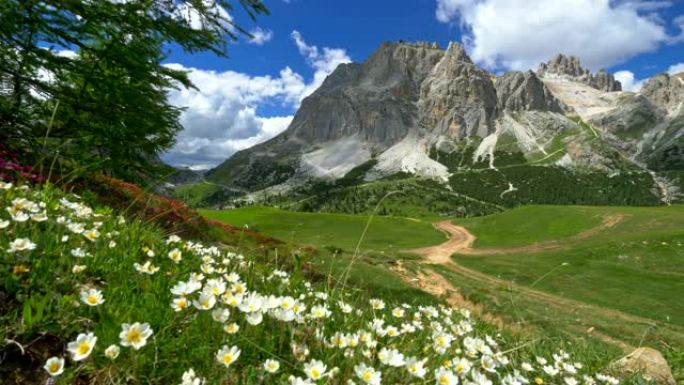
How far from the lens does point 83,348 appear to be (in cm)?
200

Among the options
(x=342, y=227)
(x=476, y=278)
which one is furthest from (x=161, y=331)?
(x=342, y=227)

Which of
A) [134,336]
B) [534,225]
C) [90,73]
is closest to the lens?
[134,336]

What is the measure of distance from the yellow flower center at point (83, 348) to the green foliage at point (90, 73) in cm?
848

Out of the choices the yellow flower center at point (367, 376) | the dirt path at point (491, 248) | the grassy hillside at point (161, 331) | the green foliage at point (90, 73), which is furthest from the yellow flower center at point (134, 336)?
the dirt path at point (491, 248)

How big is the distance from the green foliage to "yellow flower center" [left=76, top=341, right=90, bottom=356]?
8.48 m

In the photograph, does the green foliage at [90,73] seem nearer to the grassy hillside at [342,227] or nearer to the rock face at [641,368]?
the rock face at [641,368]

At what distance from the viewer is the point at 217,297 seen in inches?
115

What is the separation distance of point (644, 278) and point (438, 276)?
18.5 metres

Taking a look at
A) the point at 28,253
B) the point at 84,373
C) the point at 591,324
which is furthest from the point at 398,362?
the point at 591,324

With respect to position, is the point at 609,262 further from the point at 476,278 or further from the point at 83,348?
the point at 83,348

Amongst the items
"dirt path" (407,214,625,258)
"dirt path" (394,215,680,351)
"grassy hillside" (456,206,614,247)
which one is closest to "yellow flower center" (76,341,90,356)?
"dirt path" (394,215,680,351)

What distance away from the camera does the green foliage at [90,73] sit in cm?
945

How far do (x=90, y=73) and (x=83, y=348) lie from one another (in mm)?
9963

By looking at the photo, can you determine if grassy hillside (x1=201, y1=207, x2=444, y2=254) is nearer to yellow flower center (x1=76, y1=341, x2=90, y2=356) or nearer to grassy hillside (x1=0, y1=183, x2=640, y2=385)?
grassy hillside (x1=0, y1=183, x2=640, y2=385)
